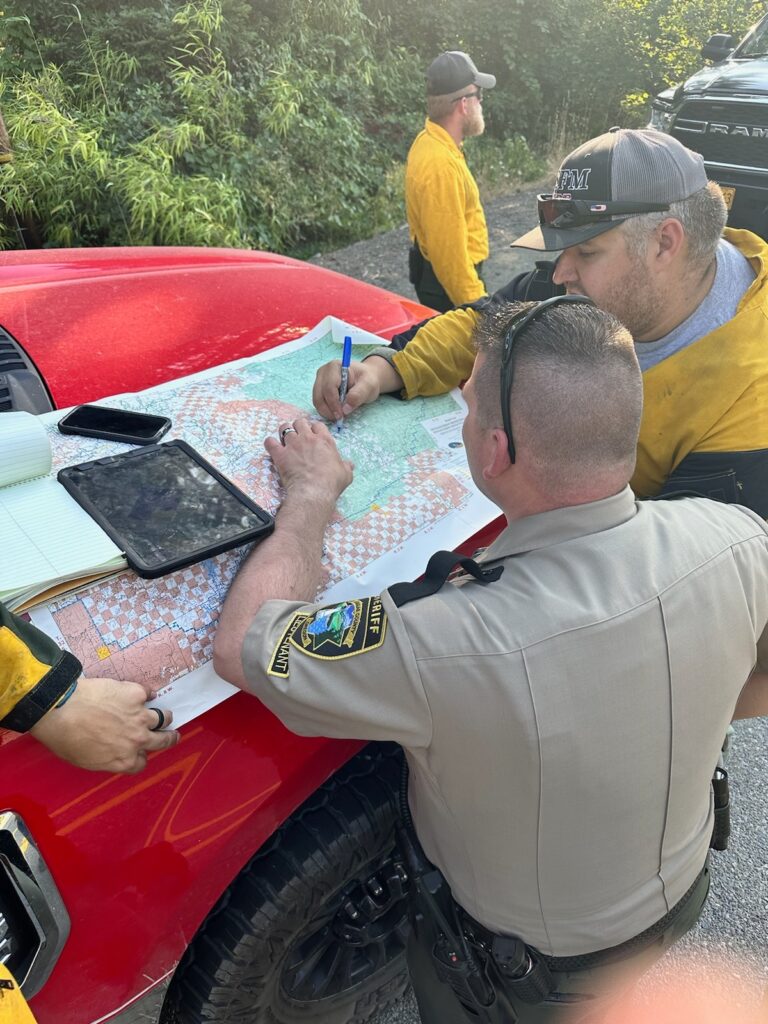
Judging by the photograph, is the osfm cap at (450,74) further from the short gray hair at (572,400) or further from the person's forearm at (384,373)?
the short gray hair at (572,400)

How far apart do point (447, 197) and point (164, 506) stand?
2904 mm

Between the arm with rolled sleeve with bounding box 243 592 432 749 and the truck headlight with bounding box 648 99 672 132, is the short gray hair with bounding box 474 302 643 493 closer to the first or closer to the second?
the arm with rolled sleeve with bounding box 243 592 432 749

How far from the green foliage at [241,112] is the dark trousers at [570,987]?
557 cm

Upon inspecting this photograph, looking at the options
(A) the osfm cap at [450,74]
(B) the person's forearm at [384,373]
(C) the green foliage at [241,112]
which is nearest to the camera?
(B) the person's forearm at [384,373]

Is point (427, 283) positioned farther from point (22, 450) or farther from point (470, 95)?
Result: point (22, 450)

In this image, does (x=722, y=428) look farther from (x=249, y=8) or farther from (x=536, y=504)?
(x=249, y=8)

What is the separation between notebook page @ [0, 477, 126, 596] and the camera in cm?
122

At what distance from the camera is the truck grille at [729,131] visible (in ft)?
17.9

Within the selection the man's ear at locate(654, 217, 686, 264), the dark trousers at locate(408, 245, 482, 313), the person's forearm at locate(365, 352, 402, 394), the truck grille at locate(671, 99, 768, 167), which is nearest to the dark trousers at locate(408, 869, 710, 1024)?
the person's forearm at locate(365, 352, 402, 394)

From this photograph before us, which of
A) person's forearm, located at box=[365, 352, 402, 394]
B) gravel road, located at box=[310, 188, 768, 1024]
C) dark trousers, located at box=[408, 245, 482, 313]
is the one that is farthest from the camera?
dark trousers, located at box=[408, 245, 482, 313]

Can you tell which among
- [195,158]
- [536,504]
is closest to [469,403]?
[536,504]

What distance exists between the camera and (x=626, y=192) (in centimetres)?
184

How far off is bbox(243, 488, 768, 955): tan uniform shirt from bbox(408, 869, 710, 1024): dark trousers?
10 centimetres

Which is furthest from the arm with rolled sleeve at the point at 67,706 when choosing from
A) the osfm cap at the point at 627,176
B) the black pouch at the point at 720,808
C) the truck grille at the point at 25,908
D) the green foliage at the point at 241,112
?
the green foliage at the point at 241,112
